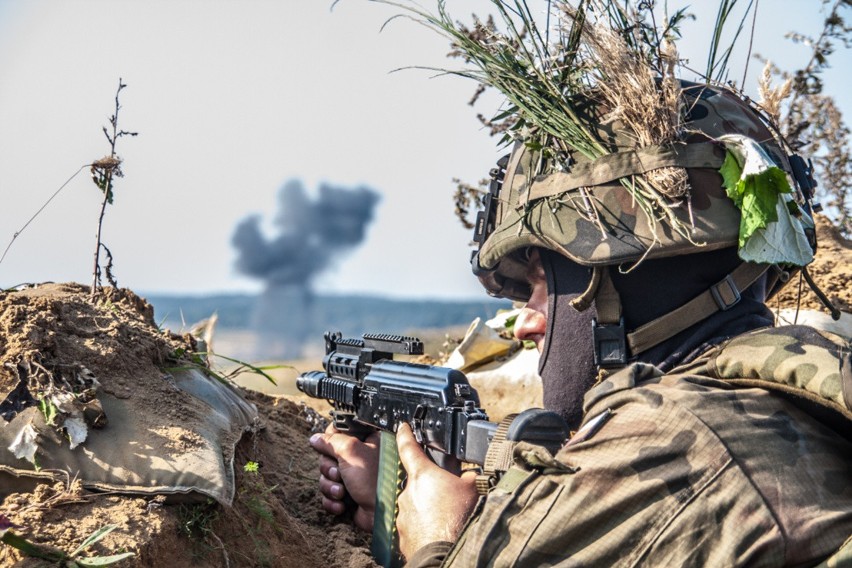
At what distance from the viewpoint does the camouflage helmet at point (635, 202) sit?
2.80m

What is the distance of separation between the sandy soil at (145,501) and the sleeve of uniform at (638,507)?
100 cm

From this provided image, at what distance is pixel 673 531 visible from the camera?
218 cm

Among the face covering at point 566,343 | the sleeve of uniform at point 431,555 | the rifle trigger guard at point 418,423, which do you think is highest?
the face covering at point 566,343

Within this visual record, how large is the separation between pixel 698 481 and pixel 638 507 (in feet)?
0.55

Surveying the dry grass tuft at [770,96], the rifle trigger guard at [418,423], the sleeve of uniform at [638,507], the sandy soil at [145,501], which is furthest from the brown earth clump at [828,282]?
the sleeve of uniform at [638,507]

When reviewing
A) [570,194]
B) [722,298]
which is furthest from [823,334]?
[570,194]

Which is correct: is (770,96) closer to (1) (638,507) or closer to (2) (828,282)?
(1) (638,507)

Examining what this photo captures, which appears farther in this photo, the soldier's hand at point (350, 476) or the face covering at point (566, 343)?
the soldier's hand at point (350, 476)

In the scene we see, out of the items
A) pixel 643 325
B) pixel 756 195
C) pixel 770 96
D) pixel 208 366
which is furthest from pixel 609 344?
pixel 208 366

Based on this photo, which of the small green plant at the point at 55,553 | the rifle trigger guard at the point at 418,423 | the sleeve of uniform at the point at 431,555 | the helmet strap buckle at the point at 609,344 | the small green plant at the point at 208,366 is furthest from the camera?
the small green plant at the point at 208,366

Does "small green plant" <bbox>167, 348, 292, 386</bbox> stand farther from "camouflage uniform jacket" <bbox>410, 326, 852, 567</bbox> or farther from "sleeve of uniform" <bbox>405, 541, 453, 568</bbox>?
"camouflage uniform jacket" <bbox>410, 326, 852, 567</bbox>

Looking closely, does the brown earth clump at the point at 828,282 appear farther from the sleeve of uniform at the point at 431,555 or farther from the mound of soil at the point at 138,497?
the sleeve of uniform at the point at 431,555

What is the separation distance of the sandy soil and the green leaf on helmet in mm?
1923

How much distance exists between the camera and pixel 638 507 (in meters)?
2.21
